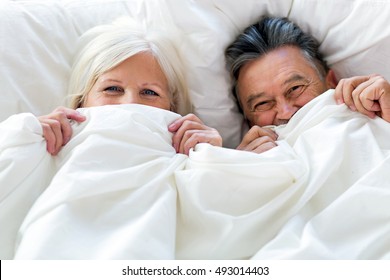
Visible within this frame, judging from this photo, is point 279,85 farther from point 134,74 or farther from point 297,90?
point 134,74

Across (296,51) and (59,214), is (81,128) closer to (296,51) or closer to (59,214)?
(59,214)

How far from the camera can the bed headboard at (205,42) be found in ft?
3.98

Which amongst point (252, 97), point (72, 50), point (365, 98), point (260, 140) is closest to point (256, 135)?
point (260, 140)

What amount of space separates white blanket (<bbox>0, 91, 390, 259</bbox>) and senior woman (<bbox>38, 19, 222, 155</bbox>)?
0.10 metres

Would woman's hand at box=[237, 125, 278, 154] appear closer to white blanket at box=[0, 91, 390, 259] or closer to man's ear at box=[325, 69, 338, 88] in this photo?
white blanket at box=[0, 91, 390, 259]

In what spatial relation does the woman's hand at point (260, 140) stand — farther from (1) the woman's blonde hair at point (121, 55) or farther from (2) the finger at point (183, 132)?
(1) the woman's blonde hair at point (121, 55)

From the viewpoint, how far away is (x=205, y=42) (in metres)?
1.24

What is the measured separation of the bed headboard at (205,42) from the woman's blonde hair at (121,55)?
0.04 meters

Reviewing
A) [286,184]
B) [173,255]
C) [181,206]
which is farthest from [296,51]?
[173,255]

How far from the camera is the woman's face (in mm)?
1117

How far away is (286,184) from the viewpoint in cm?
89

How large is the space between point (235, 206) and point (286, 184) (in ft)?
0.34

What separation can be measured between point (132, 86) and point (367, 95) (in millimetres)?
516

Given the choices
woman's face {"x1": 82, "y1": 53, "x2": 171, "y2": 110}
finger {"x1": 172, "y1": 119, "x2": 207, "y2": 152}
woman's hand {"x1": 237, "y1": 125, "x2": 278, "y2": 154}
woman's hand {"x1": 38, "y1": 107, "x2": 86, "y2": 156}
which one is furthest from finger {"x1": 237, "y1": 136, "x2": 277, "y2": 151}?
woman's hand {"x1": 38, "y1": 107, "x2": 86, "y2": 156}
